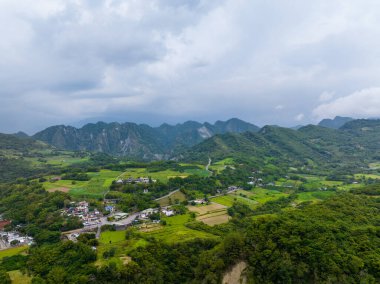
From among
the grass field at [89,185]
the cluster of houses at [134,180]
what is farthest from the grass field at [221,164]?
the grass field at [89,185]

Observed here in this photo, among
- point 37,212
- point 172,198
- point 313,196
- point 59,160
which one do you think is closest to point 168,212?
point 172,198

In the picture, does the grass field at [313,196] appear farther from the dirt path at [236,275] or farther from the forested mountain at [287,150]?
the forested mountain at [287,150]

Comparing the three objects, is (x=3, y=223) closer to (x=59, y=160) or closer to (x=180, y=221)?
(x=180, y=221)

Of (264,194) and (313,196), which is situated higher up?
(313,196)

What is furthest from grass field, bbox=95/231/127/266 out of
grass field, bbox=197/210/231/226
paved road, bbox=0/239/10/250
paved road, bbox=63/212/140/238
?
grass field, bbox=197/210/231/226

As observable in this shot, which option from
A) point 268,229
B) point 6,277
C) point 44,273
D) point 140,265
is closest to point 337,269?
point 268,229

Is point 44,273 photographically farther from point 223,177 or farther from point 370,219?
point 223,177
